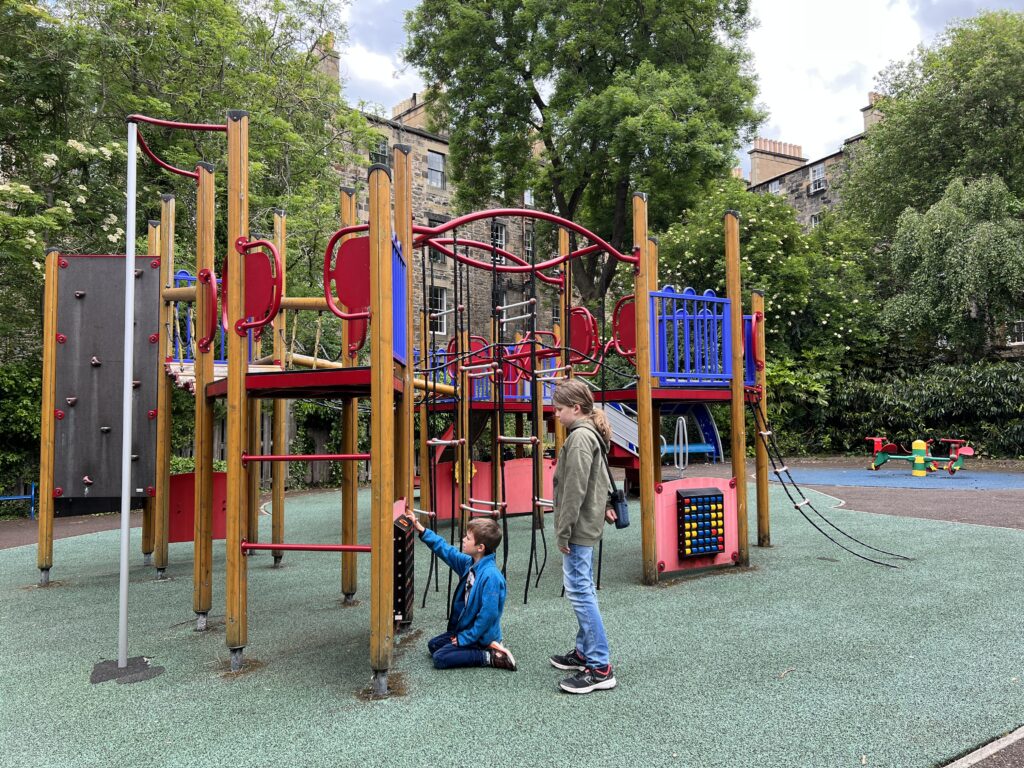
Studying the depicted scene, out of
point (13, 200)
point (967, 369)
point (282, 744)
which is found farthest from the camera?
point (967, 369)

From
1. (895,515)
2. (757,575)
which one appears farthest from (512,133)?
(757,575)

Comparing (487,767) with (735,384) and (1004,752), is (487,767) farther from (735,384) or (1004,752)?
(735,384)

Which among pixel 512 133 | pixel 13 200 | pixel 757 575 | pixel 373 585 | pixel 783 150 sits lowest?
pixel 757 575

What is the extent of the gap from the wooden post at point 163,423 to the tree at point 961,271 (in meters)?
19.1

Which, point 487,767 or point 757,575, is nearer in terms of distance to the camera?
point 487,767

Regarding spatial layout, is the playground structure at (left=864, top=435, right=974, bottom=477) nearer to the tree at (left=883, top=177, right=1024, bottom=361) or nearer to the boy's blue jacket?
the tree at (left=883, top=177, right=1024, bottom=361)

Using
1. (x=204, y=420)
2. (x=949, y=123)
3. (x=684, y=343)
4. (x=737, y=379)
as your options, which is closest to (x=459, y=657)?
(x=204, y=420)

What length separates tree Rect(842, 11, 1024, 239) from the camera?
2130 centimetres

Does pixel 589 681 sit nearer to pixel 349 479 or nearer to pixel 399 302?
pixel 399 302

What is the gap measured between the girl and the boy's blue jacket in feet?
1.51

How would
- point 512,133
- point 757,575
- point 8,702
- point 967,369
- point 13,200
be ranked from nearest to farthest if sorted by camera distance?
point 8,702 → point 757,575 → point 13,200 → point 967,369 → point 512,133

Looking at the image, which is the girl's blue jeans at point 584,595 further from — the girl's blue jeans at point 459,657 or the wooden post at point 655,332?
the wooden post at point 655,332

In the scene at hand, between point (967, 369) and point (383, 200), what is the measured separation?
65.2ft

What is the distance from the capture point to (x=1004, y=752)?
286 centimetres
